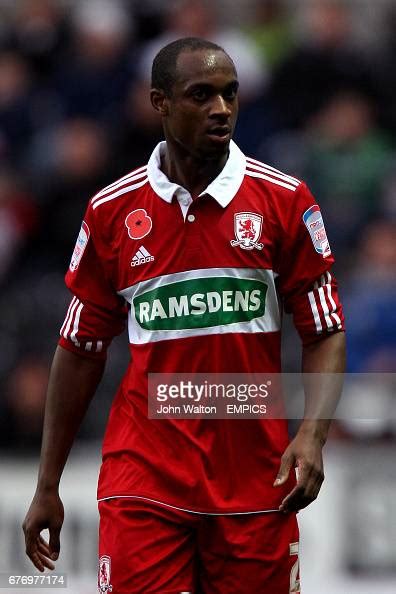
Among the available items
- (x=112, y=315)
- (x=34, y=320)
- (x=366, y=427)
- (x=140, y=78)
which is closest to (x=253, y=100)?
(x=140, y=78)

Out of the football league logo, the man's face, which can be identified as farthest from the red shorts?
the man's face

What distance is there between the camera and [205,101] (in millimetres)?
4711

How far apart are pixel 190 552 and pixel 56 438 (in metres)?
0.68

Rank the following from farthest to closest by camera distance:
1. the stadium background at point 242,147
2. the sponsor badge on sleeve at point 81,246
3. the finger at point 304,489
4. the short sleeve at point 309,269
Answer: the stadium background at point 242,147
the sponsor badge on sleeve at point 81,246
the short sleeve at point 309,269
the finger at point 304,489

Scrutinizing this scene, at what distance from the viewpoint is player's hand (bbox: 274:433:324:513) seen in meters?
4.52

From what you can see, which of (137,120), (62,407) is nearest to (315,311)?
(62,407)

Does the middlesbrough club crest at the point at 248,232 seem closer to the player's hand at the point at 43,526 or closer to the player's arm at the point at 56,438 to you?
the player's arm at the point at 56,438

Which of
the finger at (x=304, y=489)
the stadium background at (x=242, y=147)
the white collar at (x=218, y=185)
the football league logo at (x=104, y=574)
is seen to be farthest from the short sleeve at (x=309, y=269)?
the stadium background at (x=242, y=147)

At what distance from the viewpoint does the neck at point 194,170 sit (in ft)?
16.0

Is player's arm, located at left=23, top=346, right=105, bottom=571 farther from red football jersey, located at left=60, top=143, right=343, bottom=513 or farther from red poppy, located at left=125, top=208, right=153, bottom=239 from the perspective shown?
red poppy, located at left=125, top=208, right=153, bottom=239

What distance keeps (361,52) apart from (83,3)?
2334mm

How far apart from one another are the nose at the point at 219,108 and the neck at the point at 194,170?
0.22 metres

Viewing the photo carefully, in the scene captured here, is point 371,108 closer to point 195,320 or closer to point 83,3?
point 83,3

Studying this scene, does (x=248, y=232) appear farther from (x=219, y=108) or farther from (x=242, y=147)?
(x=242, y=147)
